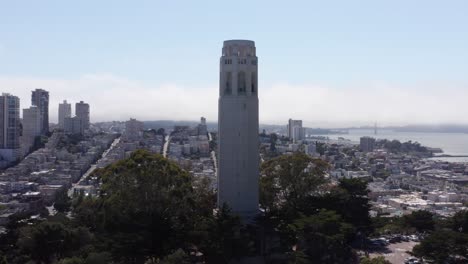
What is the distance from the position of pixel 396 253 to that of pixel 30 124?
54.0m

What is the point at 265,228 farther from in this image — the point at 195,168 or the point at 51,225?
the point at 195,168

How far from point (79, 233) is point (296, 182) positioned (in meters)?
6.72

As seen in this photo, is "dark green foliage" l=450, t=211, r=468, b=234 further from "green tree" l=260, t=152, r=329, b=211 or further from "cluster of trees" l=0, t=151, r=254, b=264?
"cluster of trees" l=0, t=151, r=254, b=264

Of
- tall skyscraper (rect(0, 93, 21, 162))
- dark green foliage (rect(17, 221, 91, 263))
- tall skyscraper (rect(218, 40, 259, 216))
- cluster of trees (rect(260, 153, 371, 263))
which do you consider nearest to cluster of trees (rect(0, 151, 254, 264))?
dark green foliage (rect(17, 221, 91, 263))

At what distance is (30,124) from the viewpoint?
61.9m

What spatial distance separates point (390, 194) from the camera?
4256 cm

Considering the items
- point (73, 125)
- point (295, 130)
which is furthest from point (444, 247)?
point (295, 130)

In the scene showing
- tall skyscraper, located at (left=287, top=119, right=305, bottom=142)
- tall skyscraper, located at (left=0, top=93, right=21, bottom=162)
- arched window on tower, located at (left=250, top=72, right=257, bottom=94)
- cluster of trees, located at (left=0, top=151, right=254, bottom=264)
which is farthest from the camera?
tall skyscraper, located at (left=287, top=119, right=305, bottom=142)

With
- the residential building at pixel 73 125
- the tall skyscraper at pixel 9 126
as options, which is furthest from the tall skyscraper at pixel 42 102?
the tall skyscraper at pixel 9 126

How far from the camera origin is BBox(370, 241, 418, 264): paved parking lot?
1470 centimetres

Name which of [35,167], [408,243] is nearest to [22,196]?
[35,167]

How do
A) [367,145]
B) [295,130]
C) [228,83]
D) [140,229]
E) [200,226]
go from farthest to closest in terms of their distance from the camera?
1. [295,130]
2. [367,145]
3. [228,83]
4. [200,226]
5. [140,229]

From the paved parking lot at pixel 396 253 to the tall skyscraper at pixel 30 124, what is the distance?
50.9 meters

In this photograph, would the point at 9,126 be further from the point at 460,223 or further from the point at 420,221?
the point at 460,223
